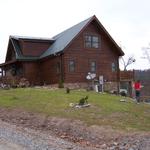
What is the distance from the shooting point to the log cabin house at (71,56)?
36.4m

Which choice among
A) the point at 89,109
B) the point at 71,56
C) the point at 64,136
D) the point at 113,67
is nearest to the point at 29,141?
the point at 64,136

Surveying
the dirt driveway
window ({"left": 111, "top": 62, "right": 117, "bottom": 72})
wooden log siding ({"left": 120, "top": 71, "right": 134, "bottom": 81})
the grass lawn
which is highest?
window ({"left": 111, "top": 62, "right": 117, "bottom": 72})

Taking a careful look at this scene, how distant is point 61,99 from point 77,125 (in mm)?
7018

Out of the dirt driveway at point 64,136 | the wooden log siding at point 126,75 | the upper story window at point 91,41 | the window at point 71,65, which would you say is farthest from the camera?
the wooden log siding at point 126,75

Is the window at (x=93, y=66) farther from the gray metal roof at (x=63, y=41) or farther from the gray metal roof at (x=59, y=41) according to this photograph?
the gray metal roof at (x=63, y=41)

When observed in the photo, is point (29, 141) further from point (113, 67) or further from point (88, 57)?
point (113, 67)

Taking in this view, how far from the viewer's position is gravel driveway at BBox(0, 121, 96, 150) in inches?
514

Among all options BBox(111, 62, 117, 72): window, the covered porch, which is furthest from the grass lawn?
BBox(111, 62, 117, 72): window

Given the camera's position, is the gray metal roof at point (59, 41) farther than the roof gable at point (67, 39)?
Yes

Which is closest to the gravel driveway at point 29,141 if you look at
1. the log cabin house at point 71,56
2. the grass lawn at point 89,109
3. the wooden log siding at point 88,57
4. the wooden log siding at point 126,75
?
the grass lawn at point 89,109

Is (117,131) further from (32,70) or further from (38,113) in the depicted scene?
(32,70)

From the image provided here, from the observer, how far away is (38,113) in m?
20.5

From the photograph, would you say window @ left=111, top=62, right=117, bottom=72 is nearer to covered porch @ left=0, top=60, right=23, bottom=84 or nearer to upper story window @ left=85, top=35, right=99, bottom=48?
upper story window @ left=85, top=35, right=99, bottom=48

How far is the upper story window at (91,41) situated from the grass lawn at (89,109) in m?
11.5
